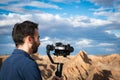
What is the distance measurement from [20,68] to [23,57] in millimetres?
192

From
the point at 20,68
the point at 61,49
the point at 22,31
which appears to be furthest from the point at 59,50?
the point at 20,68

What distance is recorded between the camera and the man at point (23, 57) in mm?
4531

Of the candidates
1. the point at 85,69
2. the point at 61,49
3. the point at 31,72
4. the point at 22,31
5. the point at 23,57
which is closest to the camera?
the point at 31,72

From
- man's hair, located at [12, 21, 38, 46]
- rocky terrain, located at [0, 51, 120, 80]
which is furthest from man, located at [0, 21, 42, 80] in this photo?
rocky terrain, located at [0, 51, 120, 80]

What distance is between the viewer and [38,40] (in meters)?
5.01

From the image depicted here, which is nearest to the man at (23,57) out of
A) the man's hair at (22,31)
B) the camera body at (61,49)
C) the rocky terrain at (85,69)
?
the man's hair at (22,31)

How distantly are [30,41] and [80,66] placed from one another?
153ft

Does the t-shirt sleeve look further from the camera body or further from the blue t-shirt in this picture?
the camera body

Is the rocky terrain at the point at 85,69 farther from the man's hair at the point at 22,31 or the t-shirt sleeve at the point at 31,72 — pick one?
the t-shirt sleeve at the point at 31,72

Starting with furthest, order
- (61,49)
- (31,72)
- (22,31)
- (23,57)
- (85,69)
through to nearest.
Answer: (85,69), (61,49), (22,31), (23,57), (31,72)

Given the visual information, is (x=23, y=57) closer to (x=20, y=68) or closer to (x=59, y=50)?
(x=20, y=68)

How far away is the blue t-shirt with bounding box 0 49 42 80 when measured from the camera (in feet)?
14.8

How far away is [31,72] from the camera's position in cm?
449

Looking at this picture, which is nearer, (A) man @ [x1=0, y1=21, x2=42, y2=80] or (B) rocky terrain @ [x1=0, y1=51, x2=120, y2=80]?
(A) man @ [x1=0, y1=21, x2=42, y2=80]
